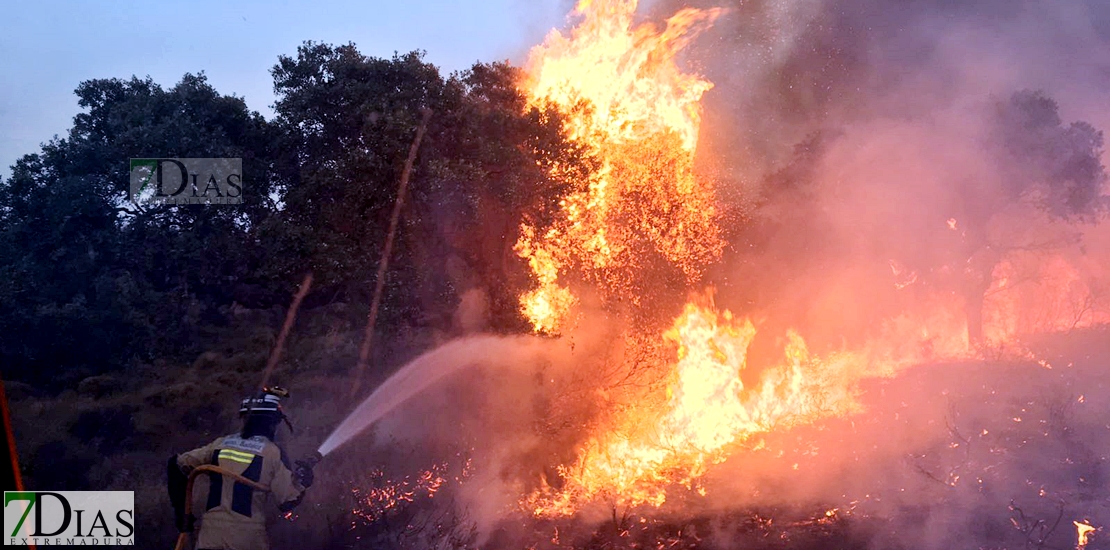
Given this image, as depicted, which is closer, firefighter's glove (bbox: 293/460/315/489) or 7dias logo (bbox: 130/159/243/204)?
firefighter's glove (bbox: 293/460/315/489)

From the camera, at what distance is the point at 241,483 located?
225 inches

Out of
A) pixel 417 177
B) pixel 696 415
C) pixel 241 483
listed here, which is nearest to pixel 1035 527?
pixel 696 415

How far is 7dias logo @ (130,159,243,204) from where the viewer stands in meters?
14.5

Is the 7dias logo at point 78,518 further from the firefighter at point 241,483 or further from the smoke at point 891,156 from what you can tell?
the smoke at point 891,156

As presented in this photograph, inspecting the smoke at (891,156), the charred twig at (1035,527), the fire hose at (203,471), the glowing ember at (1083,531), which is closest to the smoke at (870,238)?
the smoke at (891,156)

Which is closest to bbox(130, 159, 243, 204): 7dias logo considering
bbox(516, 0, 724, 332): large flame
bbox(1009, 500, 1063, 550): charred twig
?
bbox(516, 0, 724, 332): large flame

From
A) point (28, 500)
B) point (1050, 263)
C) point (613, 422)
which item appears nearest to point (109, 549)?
point (28, 500)

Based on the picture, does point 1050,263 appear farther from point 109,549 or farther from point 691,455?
point 109,549

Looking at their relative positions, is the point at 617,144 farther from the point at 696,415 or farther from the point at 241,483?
the point at 241,483

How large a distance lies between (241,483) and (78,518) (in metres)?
4.00

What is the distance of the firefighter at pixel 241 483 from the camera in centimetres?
569

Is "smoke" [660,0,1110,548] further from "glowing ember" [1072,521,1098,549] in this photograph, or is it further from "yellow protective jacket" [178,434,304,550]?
"yellow protective jacket" [178,434,304,550]

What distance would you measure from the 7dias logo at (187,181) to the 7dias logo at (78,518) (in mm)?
7182

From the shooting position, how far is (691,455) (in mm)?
10898
